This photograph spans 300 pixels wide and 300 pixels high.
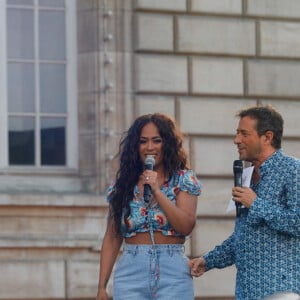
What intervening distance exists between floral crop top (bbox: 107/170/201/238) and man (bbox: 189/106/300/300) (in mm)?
441

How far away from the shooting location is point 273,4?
51.5 feet

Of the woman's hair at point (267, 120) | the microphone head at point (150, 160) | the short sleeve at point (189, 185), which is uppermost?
the woman's hair at point (267, 120)

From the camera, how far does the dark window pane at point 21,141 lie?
1493 centimetres

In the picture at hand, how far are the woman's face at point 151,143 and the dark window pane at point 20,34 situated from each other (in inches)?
210

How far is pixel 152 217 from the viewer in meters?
9.70

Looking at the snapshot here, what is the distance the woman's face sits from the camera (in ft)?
32.3

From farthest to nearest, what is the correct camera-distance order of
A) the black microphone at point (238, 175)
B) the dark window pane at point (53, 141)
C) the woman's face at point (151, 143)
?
the dark window pane at point (53, 141)
the woman's face at point (151, 143)
the black microphone at point (238, 175)

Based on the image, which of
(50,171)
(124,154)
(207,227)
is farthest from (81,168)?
(124,154)

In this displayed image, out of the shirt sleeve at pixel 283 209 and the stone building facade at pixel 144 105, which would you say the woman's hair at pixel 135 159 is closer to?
the shirt sleeve at pixel 283 209

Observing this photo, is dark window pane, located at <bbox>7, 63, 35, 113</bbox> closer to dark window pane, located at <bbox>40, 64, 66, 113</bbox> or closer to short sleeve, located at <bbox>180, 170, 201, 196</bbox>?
dark window pane, located at <bbox>40, 64, 66, 113</bbox>

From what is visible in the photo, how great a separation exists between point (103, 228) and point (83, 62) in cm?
156

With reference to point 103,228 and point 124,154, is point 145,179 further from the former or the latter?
point 103,228

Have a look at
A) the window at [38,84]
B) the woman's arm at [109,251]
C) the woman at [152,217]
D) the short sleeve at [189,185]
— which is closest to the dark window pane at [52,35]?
the window at [38,84]

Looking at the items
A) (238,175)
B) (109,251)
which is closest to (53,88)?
(109,251)
